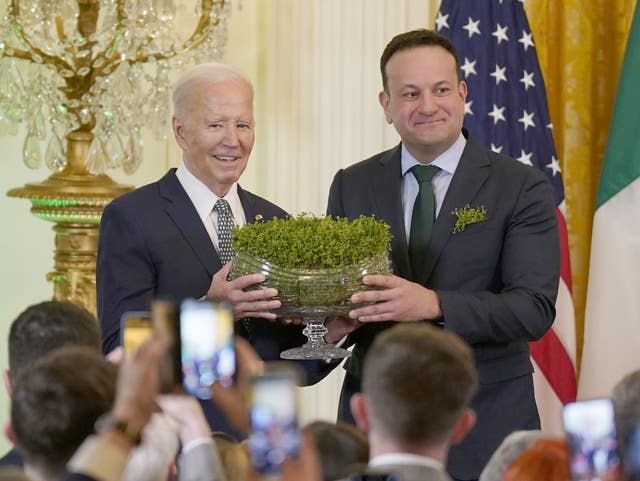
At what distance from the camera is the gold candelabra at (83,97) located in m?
4.68

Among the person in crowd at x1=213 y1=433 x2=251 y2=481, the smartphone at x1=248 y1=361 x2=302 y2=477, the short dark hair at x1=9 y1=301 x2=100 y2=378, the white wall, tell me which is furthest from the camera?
the white wall

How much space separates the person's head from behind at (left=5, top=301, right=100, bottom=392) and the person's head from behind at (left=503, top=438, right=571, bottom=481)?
31.0 inches

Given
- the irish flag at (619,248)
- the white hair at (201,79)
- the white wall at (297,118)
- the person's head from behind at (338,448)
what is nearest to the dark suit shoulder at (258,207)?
the white hair at (201,79)

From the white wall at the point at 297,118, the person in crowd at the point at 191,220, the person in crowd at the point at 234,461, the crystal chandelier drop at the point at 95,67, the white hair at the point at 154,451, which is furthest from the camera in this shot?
the white wall at the point at 297,118

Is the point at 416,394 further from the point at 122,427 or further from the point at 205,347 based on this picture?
the point at 122,427

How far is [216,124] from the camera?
3.04m

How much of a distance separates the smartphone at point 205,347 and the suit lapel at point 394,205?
4.66 feet

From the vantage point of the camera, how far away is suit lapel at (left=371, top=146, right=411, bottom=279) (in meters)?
3.15

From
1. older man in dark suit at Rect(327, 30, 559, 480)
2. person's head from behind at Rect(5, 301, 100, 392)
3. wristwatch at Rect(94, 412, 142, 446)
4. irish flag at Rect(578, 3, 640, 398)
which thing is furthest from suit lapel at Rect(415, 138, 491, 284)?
irish flag at Rect(578, 3, 640, 398)

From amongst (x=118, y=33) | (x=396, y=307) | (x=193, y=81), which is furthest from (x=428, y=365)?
(x=118, y=33)

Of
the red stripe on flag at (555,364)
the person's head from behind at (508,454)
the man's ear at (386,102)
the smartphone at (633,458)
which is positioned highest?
the man's ear at (386,102)

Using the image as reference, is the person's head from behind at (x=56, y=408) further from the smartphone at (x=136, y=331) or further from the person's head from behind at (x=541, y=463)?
the person's head from behind at (x=541, y=463)

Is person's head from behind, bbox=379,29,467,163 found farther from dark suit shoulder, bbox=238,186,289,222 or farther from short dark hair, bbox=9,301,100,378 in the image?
short dark hair, bbox=9,301,100,378

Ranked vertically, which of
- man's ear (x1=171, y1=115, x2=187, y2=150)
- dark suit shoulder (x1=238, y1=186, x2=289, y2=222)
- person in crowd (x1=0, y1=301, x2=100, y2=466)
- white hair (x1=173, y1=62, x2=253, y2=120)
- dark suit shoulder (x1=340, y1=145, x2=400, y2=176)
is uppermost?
white hair (x1=173, y1=62, x2=253, y2=120)
